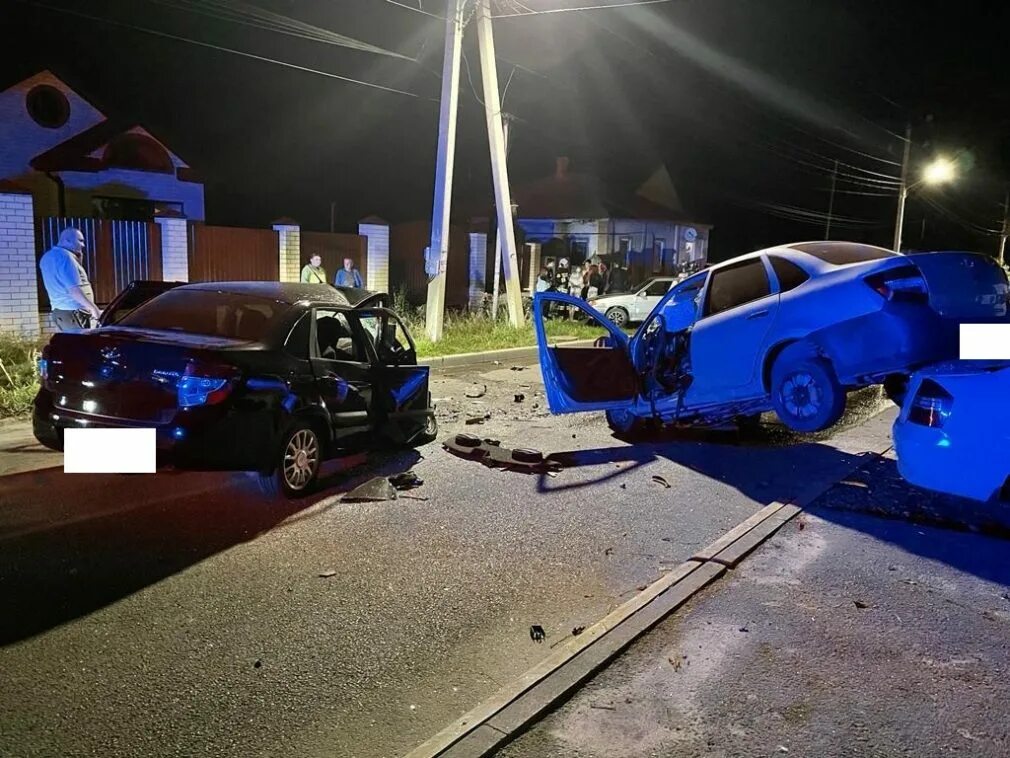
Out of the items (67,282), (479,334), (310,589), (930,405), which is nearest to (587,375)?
(930,405)

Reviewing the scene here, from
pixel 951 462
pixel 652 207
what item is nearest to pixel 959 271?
pixel 951 462

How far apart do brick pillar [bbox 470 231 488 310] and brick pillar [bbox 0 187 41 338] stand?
1246 centimetres

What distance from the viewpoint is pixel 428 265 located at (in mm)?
15109

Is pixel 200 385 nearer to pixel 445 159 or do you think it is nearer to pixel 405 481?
pixel 405 481

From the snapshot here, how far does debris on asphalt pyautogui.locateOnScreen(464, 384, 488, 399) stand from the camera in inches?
431

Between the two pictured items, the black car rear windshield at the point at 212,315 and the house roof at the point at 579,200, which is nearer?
the black car rear windshield at the point at 212,315

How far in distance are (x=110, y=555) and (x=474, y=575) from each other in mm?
2142

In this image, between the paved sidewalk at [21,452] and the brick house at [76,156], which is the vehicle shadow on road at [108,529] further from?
the brick house at [76,156]

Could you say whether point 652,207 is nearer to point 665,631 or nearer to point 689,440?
point 689,440

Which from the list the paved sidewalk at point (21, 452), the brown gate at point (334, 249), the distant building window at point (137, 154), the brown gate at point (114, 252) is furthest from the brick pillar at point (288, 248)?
the paved sidewalk at point (21, 452)

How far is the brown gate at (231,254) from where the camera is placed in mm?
15695

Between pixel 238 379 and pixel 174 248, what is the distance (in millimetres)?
11307

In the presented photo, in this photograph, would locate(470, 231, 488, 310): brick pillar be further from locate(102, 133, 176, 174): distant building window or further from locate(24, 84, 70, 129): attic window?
locate(24, 84, 70, 129): attic window

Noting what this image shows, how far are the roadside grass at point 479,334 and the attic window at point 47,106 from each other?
9.86m
